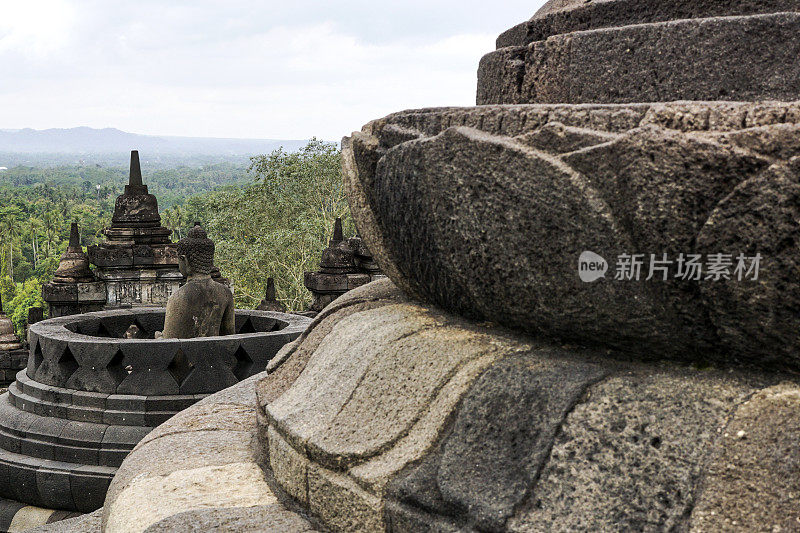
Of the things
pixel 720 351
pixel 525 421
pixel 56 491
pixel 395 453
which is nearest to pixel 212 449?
pixel 395 453

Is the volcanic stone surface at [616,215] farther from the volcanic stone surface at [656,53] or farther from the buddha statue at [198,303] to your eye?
the buddha statue at [198,303]

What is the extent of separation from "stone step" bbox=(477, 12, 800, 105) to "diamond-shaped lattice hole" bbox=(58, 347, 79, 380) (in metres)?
5.14

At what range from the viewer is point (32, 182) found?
561 feet

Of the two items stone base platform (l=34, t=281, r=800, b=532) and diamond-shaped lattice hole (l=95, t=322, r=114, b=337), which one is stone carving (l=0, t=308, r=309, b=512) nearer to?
diamond-shaped lattice hole (l=95, t=322, r=114, b=337)

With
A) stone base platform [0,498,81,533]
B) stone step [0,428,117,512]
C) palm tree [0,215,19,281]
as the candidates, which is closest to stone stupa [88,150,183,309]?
stone step [0,428,117,512]

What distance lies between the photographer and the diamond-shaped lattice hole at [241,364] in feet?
21.8

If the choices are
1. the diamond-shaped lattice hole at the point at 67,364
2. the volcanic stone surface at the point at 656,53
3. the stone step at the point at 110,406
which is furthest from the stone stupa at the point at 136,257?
the volcanic stone surface at the point at 656,53

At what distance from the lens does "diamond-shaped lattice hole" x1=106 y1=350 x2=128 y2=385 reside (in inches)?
252

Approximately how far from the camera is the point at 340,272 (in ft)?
37.8

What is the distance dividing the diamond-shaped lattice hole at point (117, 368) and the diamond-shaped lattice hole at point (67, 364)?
1.30 ft

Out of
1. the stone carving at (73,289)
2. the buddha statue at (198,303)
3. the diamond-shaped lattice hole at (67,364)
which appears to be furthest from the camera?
the stone carving at (73,289)

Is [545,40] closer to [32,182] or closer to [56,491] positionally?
[56,491]

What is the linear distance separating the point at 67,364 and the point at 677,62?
226 inches

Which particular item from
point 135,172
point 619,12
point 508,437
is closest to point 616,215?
point 508,437
